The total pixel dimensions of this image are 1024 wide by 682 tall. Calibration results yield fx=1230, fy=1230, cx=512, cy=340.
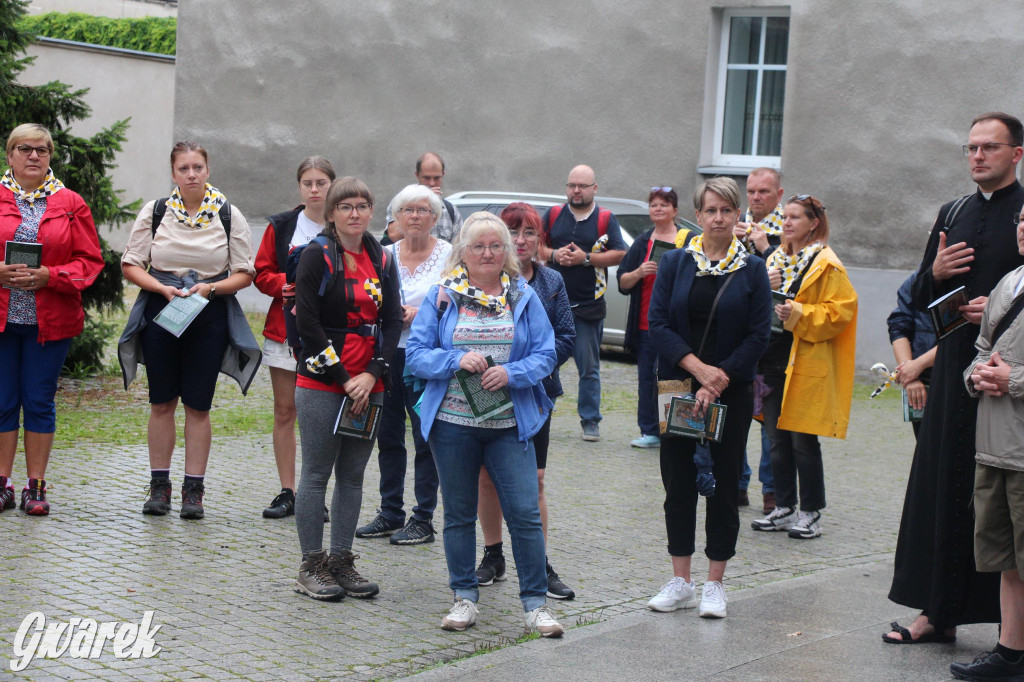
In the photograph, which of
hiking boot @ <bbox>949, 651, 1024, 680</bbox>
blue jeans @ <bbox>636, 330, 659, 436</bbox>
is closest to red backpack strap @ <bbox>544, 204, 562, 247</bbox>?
blue jeans @ <bbox>636, 330, 659, 436</bbox>

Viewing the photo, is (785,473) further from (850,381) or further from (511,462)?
(511,462)

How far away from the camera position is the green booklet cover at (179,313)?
693 cm

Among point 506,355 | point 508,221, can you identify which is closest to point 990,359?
point 506,355

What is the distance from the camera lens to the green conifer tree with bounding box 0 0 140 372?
11688mm

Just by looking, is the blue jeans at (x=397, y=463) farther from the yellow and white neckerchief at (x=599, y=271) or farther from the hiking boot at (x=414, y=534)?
the yellow and white neckerchief at (x=599, y=271)

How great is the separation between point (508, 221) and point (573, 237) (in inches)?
155

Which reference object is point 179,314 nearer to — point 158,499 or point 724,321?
A: point 158,499

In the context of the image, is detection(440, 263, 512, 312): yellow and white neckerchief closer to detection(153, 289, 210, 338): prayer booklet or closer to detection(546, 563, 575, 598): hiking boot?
detection(546, 563, 575, 598): hiking boot

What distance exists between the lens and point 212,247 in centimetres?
724

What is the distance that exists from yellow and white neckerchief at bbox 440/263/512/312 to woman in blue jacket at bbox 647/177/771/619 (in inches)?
33.2

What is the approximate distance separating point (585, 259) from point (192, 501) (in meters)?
4.12

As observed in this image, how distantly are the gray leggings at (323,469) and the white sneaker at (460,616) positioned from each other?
75cm

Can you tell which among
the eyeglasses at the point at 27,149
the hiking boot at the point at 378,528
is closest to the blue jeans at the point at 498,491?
the hiking boot at the point at 378,528

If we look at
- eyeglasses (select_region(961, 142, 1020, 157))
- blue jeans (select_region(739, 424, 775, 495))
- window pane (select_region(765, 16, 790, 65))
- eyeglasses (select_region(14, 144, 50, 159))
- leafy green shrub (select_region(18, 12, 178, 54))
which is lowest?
blue jeans (select_region(739, 424, 775, 495))
